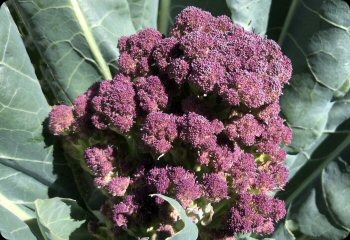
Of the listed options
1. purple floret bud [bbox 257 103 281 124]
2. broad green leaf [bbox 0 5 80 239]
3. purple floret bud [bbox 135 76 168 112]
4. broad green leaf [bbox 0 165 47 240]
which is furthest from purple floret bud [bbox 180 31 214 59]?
broad green leaf [bbox 0 165 47 240]

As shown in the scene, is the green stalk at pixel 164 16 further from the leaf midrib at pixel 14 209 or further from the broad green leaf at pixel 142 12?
the leaf midrib at pixel 14 209

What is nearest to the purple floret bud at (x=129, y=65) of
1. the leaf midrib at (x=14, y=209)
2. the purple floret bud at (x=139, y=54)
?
the purple floret bud at (x=139, y=54)

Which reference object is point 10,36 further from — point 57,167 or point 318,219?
point 318,219

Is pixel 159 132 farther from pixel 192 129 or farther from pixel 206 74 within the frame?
pixel 206 74

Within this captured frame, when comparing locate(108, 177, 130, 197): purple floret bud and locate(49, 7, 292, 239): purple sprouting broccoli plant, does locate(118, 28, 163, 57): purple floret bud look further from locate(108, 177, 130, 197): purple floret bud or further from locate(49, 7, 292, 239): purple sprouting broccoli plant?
locate(108, 177, 130, 197): purple floret bud

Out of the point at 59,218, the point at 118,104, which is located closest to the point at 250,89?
the point at 118,104
